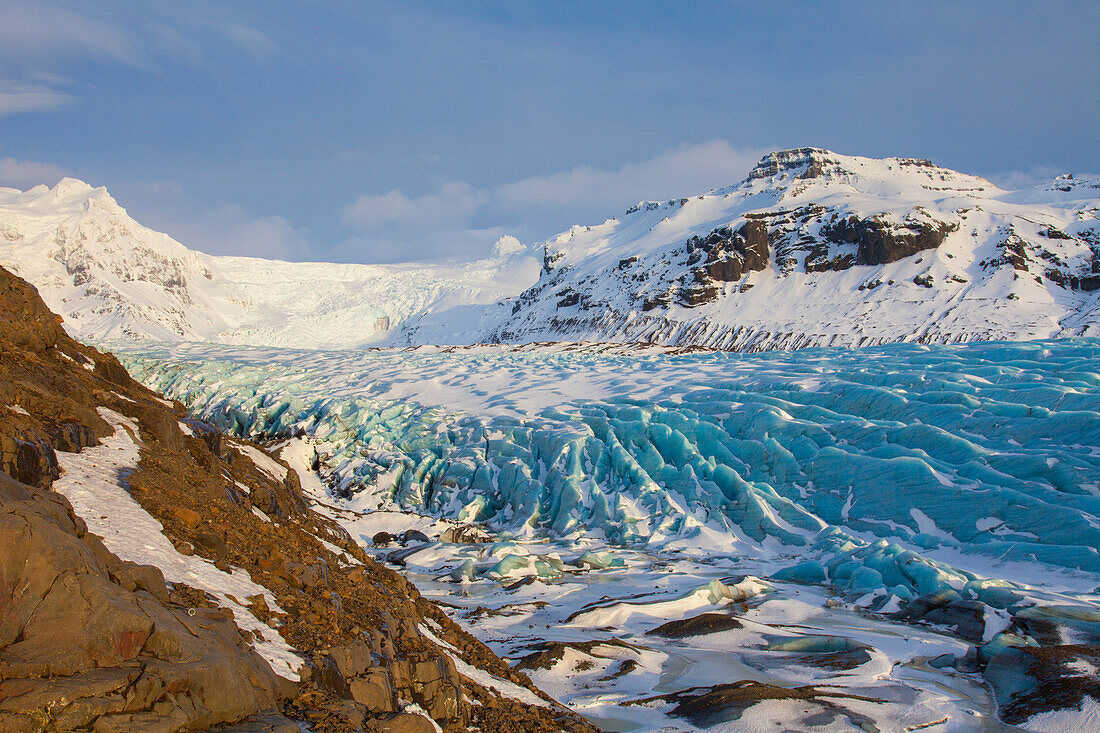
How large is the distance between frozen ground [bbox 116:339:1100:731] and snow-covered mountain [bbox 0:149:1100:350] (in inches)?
2029

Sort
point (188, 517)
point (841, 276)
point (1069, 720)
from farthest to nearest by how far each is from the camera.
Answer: point (841, 276) < point (1069, 720) < point (188, 517)

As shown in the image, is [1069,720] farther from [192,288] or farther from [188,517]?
[192,288]

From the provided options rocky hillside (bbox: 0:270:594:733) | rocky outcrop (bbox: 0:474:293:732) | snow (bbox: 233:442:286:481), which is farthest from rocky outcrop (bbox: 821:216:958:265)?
rocky outcrop (bbox: 0:474:293:732)

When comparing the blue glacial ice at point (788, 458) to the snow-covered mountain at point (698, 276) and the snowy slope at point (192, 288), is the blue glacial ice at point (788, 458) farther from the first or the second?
the snowy slope at point (192, 288)

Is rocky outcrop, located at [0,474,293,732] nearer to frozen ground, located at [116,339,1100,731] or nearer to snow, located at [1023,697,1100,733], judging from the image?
frozen ground, located at [116,339,1100,731]

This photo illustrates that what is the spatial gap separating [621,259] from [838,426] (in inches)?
3757

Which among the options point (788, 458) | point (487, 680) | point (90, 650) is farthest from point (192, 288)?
point (90, 650)

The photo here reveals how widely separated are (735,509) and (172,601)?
55.9ft

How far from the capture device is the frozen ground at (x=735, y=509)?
10.2 m

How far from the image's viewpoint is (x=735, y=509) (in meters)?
20.1

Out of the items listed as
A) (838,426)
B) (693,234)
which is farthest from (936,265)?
(838,426)

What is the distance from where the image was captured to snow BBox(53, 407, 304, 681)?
5.36m

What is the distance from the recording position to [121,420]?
29.3 ft

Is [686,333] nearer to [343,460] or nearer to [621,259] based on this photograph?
[621,259]
